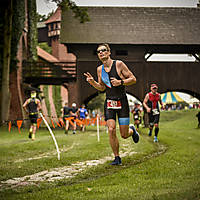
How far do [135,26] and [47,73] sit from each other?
334 inches

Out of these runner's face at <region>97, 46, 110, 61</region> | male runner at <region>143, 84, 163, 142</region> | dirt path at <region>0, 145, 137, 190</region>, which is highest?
runner's face at <region>97, 46, 110, 61</region>

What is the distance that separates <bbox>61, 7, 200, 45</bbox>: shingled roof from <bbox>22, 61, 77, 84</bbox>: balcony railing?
2.74 metres

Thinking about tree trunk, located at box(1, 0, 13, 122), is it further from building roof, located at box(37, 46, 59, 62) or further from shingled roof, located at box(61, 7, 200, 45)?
building roof, located at box(37, 46, 59, 62)

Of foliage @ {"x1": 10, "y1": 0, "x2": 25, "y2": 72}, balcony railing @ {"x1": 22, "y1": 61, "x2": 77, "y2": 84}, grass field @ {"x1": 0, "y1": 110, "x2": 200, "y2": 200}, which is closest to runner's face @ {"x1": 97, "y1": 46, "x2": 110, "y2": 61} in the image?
grass field @ {"x1": 0, "y1": 110, "x2": 200, "y2": 200}

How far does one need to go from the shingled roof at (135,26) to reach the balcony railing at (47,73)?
2.74 m

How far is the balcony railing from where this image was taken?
90.0 feet

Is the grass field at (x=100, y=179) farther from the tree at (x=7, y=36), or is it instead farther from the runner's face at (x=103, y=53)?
the tree at (x=7, y=36)

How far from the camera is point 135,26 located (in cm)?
2917

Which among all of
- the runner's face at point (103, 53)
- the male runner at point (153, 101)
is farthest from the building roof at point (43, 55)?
the runner's face at point (103, 53)

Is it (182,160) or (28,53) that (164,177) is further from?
(28,53)

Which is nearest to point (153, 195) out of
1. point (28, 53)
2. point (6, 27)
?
point (6, 27)

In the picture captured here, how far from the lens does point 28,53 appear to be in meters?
32.8

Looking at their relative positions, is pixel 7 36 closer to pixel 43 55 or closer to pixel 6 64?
pixel 6 64

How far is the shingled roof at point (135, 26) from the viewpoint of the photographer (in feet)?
88.4
